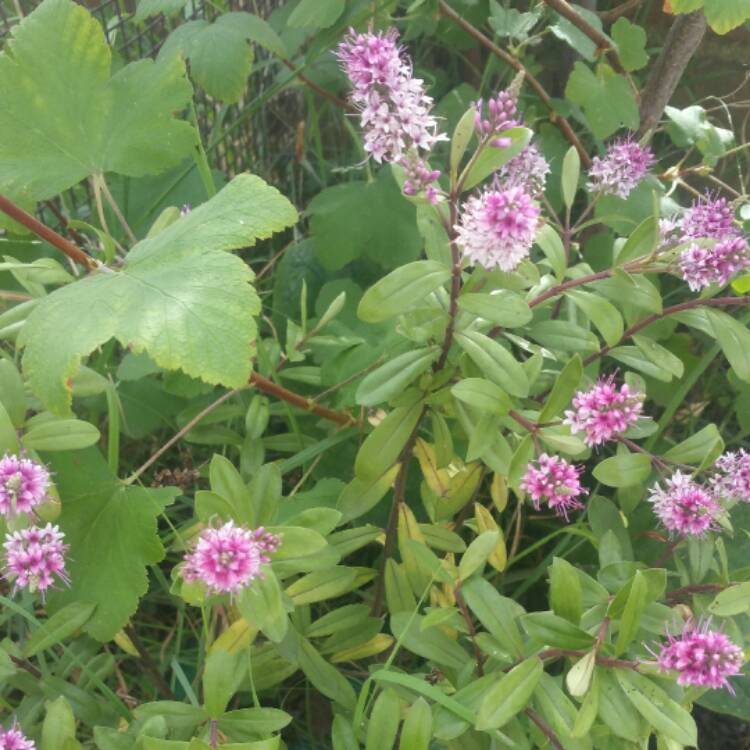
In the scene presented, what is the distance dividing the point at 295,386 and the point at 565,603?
0.64 metres

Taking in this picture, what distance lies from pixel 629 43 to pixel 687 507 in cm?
92

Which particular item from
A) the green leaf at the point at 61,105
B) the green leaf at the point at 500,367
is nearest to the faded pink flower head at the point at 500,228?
the green leaf at the point at 500,367

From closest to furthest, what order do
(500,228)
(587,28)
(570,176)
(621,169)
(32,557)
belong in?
(500,228), (32,557), (570,176), (621,169), (587,28)

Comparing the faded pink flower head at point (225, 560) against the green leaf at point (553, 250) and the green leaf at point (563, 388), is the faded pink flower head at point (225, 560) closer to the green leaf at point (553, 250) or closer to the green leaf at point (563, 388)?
the green leaf at point (563, 388)

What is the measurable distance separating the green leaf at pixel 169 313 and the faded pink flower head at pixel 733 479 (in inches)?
21.7

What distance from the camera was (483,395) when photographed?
90cm

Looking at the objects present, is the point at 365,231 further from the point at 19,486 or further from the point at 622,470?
the point at 19,486

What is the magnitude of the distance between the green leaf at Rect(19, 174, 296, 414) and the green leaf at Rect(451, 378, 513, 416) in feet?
0.71

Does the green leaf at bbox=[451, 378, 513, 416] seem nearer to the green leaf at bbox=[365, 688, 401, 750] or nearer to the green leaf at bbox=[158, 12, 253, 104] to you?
the green leaf at bbox=[365, 688, 401, 750]

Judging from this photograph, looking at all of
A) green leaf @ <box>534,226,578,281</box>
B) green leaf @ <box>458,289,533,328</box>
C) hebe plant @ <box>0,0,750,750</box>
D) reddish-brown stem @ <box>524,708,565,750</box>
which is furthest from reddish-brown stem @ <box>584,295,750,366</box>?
reddish-brown stem @ <box>524,708,565,750</box>

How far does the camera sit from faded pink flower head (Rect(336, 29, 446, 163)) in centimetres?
85

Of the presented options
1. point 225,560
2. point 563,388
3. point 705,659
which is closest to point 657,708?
point 705,659

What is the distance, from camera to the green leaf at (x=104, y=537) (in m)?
1.03

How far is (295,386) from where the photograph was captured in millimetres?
1416
